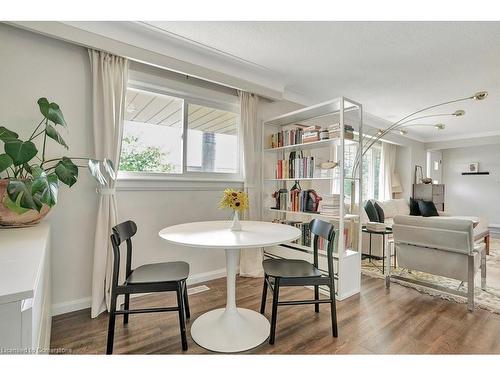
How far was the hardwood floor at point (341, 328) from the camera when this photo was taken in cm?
170

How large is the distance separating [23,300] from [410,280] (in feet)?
10.4

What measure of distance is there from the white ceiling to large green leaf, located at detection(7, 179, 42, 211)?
164 centimetres

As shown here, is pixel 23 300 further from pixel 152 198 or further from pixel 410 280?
pixel 410 280

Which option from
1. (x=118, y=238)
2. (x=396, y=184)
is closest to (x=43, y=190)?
(x=118, y=238)

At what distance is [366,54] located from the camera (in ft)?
8.44

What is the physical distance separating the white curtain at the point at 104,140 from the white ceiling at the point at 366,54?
534mm

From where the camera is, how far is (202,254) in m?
2.88

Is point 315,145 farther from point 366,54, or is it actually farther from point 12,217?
point 12,217

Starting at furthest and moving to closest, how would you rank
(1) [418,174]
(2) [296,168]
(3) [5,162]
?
(1) [418,174]
(2) [296,168]
(3) [5,162]

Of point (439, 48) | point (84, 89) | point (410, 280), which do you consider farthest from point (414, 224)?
point (84, 89)

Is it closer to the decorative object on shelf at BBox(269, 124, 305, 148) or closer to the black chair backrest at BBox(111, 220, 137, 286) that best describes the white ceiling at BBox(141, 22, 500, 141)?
the decorative object on shelf at BBox(269, 124, 305, 148)

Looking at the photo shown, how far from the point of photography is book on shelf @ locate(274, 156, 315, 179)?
9.57 ft

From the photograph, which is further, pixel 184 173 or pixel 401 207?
pixel 401 207

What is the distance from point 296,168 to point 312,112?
0.67 m
